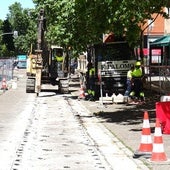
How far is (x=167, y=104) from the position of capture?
14672mm

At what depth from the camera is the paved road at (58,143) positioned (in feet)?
34.0

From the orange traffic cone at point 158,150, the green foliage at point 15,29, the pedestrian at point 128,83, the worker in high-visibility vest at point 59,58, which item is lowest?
the orange traffic cone at point 158,150

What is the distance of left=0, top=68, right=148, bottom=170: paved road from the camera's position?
34.0 ft

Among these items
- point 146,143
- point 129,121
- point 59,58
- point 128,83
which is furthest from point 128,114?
point 59,58

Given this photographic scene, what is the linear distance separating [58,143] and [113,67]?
51.5 feet

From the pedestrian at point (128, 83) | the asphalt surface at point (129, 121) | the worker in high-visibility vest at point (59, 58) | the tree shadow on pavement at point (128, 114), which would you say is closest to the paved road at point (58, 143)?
the asphalt surface at point (129, 121)

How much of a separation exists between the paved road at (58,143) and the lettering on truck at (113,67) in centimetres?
721

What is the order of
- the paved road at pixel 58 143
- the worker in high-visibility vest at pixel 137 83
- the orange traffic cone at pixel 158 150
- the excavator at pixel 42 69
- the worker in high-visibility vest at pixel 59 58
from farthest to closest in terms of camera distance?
1. the worker in high-visibility vest at pixel 59 58
2. the excavator at pixel 42 69
3. the worker in high-visibility vest at pixel 137 83
4. the paved road at pixel 58 143
5. the orange traffic cone at pixel 158 150

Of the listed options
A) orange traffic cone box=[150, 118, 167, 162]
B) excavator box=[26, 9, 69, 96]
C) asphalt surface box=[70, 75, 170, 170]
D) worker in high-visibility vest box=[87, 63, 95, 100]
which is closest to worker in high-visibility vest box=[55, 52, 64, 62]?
excavator box=[26, 9, 69, 96]

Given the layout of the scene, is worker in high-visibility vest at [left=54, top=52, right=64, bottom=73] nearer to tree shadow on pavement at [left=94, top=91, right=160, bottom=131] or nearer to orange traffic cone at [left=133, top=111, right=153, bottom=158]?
tree shadow on pavement at [left=94, top=91, right=160, bottom=131]

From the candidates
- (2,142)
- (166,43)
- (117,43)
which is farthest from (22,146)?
(166,43)

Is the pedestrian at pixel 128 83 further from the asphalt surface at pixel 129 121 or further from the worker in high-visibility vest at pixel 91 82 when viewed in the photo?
the worker in high-visibility vest at pixel 91 82

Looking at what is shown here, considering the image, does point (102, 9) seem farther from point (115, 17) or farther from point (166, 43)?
point (166, 43)

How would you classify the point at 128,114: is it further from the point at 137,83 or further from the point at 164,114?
the point at 137,83
